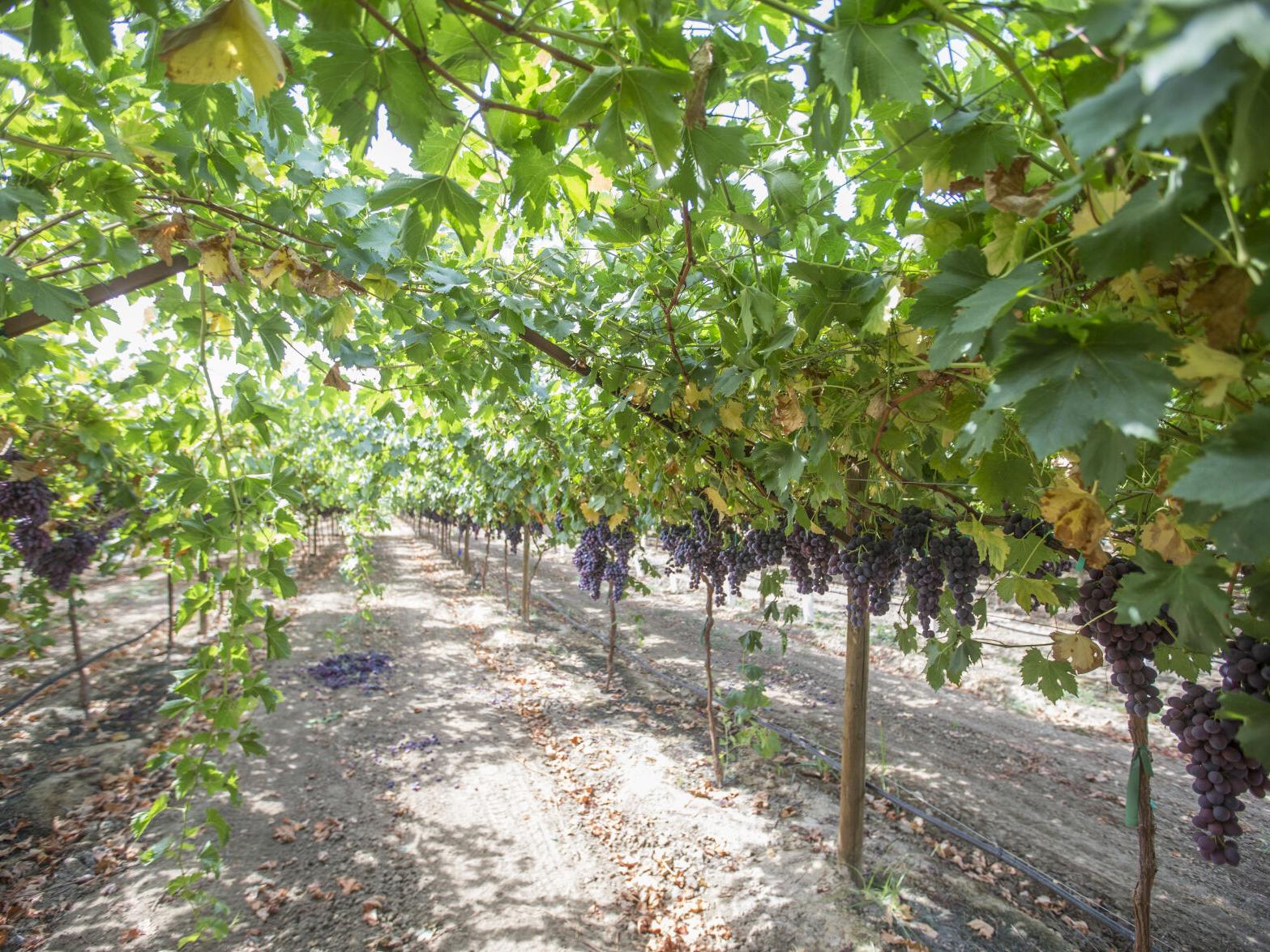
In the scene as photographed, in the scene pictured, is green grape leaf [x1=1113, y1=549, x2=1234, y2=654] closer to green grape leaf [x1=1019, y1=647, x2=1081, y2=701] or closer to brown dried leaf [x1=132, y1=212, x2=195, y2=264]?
green grape leaf [x1=1019, y1=647, x2=1081, y2=701]

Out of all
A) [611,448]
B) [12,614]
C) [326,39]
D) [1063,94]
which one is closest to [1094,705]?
[611,448]

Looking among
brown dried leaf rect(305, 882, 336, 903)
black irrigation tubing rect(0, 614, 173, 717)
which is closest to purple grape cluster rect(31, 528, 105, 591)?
black irrigation tubing rect(0, 614, 173, 717)

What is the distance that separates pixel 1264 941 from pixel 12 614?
952 centimetres

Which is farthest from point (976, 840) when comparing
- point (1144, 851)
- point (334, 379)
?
point (334, 379)

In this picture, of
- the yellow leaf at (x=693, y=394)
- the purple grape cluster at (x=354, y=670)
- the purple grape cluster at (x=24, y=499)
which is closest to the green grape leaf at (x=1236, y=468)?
the yellow leaf at (x=693, y=394)

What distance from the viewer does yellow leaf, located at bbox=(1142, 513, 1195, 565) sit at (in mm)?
1183

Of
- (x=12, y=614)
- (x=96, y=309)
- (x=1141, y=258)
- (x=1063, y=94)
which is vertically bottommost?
(x=12, y=614)

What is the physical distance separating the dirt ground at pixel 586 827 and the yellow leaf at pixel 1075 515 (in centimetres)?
330

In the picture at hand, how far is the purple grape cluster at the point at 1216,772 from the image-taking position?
1.39 metres

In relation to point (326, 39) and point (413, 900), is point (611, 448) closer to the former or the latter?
point (326, 39)

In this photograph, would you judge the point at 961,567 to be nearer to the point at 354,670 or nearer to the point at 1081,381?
the point at 1081,381

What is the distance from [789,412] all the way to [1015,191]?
992 millimetres

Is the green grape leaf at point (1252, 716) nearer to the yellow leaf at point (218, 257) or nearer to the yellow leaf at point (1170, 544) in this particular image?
the yellow leaf at point (1170, 544)

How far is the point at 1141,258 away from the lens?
0.65 m
